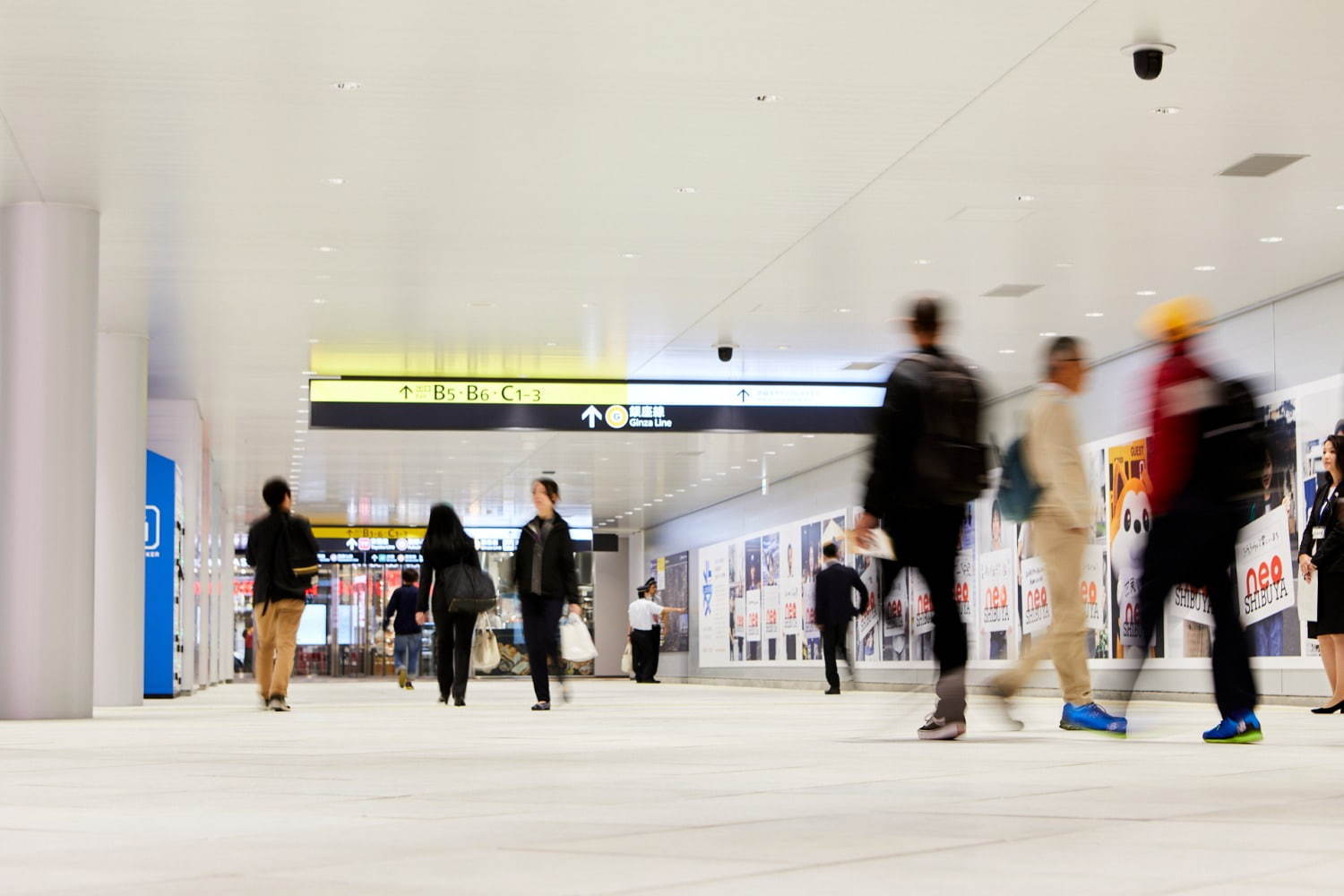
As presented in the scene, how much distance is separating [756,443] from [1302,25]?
1763 cm

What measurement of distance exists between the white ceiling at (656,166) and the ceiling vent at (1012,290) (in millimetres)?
166

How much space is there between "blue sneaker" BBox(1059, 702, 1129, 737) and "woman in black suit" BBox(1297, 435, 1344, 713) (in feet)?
11.9

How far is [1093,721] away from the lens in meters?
7.46

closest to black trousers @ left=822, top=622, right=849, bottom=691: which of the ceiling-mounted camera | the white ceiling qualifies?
the white ceiling

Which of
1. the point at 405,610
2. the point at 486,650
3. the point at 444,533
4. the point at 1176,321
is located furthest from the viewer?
the point at 405,610

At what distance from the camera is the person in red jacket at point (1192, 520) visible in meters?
6.95

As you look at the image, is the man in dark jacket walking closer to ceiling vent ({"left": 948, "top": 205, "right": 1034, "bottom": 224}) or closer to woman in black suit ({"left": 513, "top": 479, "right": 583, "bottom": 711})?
woman in black suit ({"left": 513, "top": 479, "right": 583, "bottom": 711})

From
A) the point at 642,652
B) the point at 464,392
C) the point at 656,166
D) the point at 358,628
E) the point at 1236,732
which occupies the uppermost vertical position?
the point at 656,166

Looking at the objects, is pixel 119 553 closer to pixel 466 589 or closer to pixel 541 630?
pixel 466 589

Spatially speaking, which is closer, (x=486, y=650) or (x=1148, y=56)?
(x=1148, y=56)

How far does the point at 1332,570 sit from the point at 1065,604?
411 cm

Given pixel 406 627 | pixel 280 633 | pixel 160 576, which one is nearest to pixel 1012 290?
pixel 280 633

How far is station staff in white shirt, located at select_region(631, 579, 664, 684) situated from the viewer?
33.2 metres

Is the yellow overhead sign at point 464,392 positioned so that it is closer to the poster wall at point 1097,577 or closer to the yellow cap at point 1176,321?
the poster wall at point 1097,577
